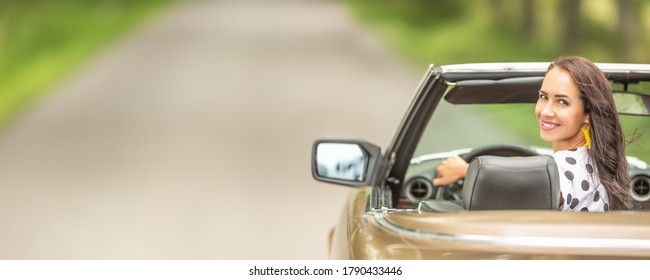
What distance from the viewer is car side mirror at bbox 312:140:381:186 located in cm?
277

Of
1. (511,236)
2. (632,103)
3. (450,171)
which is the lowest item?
(511,236)

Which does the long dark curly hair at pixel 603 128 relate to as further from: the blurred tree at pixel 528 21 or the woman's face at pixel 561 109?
the blurred tree at pixel 528 21

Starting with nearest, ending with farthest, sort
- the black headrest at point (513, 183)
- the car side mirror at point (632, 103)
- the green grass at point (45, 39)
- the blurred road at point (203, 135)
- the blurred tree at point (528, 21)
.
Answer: the black headrest at point (513, 183), the car side mirror at point (632, 103), the blurred road at point (203, 135), the blurred tree at point (528, 21), the green grass at point (45, 39)

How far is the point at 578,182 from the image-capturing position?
204 cm

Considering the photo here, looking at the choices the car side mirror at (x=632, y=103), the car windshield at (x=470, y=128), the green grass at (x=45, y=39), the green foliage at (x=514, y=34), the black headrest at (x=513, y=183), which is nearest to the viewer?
the black headrest at (x=513, y=183)

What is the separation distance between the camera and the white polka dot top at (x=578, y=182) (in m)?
2.02

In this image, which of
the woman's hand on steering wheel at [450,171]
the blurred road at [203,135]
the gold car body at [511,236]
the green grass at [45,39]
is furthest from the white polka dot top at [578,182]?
the green grass at [45,39]

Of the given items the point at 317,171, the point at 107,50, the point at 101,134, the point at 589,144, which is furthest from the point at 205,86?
the point at 589,144

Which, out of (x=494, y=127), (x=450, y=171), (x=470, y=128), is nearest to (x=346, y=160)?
(x=450, y=171)

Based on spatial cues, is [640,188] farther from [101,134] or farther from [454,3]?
[454,3]

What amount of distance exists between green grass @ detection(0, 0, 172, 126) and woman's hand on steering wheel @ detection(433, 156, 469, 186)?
→ 22.6ft

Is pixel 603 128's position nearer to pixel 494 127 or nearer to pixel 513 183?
pixel 513 183

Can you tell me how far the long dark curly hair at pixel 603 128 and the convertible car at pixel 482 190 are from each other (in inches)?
5.1

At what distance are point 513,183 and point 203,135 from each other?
620cm
